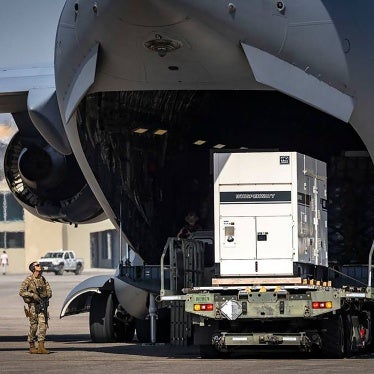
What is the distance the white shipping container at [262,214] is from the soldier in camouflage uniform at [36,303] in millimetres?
3130

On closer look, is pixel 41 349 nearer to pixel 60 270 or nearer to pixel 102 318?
pixel 102 318

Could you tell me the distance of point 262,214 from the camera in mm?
18562

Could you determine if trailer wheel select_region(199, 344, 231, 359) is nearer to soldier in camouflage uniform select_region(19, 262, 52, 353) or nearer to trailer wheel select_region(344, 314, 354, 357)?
trailer wheel select_region(344, 314, 354, 357)

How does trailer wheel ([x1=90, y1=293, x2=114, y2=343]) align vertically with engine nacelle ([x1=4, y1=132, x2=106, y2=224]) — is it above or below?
below

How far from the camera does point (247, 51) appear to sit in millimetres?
17141

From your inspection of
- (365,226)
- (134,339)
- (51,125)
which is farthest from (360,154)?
(134,339)

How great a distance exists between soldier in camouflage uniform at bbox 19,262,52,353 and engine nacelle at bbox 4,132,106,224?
3.48 m

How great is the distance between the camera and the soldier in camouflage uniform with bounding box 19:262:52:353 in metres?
20.2

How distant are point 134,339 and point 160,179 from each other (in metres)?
4.68

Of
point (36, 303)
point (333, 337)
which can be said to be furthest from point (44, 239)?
point (333, 337)

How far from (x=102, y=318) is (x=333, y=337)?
19.7ft

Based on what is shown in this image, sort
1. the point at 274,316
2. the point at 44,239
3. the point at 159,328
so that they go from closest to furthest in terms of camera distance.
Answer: the point at 274,316 → the point at 159,328 → the point at 44,239

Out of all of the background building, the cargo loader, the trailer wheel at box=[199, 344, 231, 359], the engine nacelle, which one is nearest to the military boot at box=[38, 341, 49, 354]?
the cargo loader

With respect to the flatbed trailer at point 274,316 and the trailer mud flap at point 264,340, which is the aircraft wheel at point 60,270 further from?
the trailer mud flap at point 264,340
